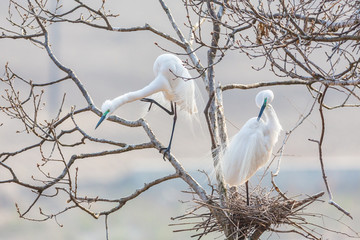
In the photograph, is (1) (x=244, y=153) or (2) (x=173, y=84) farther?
(2) (x=173, y=84)

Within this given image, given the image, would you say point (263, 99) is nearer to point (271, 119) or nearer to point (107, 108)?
point (271, 119)

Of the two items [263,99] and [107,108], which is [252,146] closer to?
[263,99]

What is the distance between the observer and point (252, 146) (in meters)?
3.46

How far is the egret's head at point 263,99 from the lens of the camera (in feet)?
11.4

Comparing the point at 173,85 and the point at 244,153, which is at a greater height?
the point at 173,85

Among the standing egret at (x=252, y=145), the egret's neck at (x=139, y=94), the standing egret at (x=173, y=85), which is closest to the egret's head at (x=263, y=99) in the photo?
the standing egret at (x=252, y=145)

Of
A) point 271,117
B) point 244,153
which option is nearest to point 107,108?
point 244,153

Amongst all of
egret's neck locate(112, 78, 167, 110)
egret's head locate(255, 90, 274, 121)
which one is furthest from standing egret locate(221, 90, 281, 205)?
egret's neck locate(112, 78, 167, 110)

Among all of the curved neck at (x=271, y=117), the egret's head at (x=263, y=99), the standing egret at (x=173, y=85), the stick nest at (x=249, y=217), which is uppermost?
the standing egret at (x=173, y=85)

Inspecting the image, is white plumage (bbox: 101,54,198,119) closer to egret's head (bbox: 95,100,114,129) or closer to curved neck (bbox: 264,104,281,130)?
egret's head (bbox: 95,100,114,129)

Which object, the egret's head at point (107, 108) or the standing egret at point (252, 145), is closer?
the egret's head at point (107, 108)

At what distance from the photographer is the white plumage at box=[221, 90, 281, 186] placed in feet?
11.3

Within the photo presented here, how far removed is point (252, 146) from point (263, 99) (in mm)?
339

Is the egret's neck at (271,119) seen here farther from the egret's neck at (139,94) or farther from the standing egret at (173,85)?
the egret's neck at (139,94)
